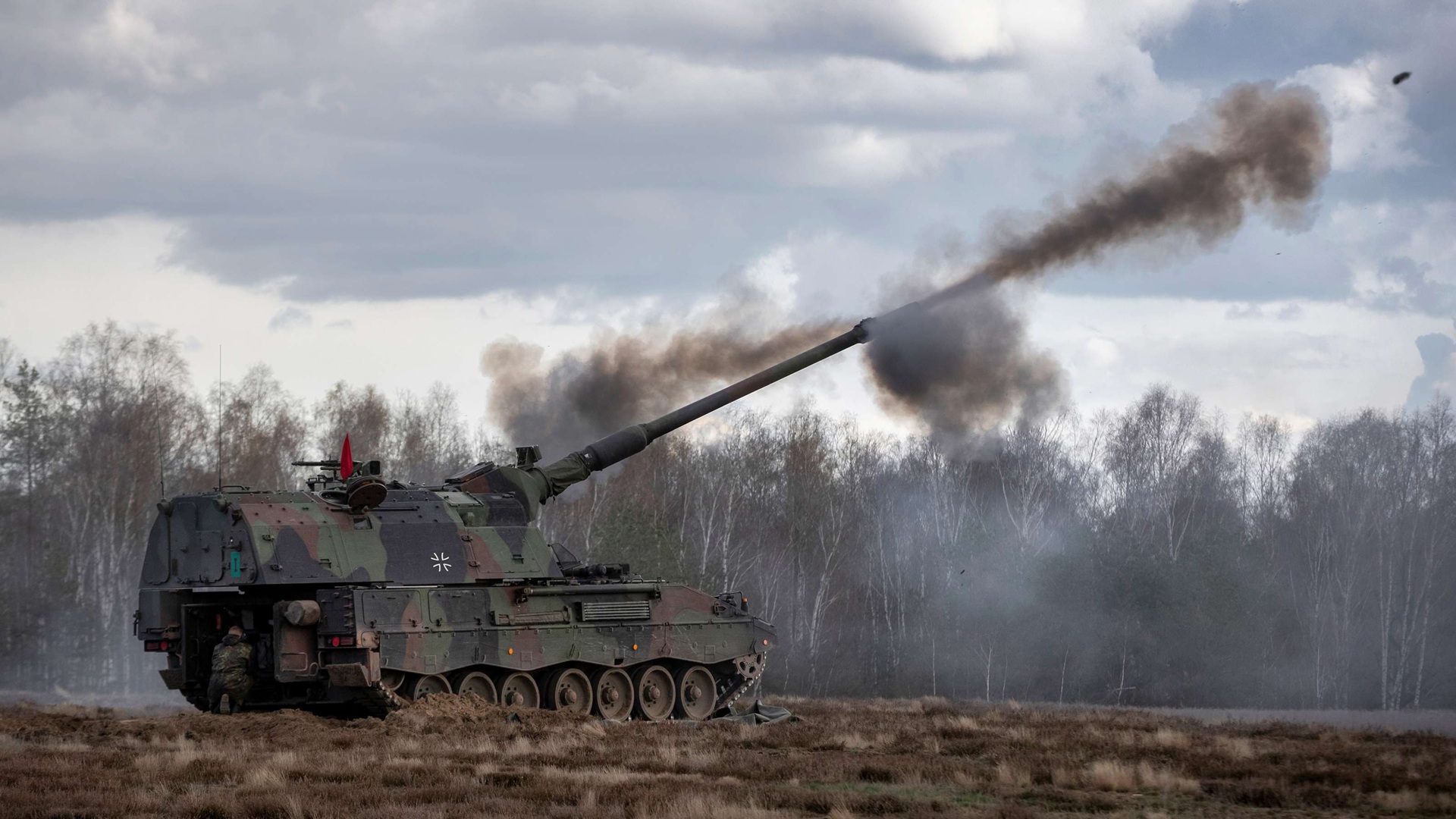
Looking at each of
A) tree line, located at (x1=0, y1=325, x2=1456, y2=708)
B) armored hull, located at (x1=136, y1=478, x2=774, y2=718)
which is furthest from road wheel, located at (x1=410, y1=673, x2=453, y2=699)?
tree line, located at (x1=0, y1=325, x2=1456, y2=708)

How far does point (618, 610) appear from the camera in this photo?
24.3 metres

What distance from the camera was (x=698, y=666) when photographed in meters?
25.6

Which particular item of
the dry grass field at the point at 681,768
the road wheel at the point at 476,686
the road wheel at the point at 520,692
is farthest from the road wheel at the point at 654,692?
the road wheel at the point at 476,686

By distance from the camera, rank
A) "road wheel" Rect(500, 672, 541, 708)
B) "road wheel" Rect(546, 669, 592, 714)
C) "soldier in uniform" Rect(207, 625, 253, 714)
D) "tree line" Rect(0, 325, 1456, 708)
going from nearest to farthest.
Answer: "soldier in uniform" Rect(207, 625, 253, 714) → "road wheel" Rect(500, 672, 541, 708) → "road wheel" Rect(546, 669, 592, 714) → "tree line" Rect(0, 325, 1456, 708)

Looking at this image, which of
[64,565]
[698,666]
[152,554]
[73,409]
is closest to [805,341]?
[698,666]

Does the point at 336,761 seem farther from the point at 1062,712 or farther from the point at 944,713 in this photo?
the point at 1062,712

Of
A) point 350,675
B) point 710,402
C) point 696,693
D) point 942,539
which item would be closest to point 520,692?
point 350,675

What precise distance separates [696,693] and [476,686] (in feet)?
13.7

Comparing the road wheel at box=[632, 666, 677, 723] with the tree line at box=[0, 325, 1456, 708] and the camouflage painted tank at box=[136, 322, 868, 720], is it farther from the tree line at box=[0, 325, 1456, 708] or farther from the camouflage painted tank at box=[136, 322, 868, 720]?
the tree line at box=[0, 325, 1456, 708]

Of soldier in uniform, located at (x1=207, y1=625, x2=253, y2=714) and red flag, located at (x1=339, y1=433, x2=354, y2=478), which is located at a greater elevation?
red flag, located at (x1=339, y1=433, x2=354, y2=478)

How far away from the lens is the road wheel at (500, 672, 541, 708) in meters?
23.1

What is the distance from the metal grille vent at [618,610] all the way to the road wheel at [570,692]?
0.88m

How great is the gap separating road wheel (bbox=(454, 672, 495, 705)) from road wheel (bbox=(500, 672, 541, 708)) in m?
0.17

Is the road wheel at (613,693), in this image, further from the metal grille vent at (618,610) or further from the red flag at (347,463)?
the red flag at (347,463)
